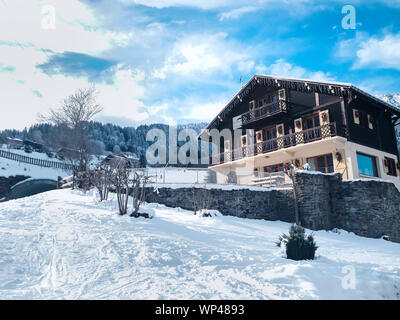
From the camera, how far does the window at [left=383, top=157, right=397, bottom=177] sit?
18359 millimetres

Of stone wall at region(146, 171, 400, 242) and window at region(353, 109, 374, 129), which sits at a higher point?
window at region(353, 109, 374, 129)

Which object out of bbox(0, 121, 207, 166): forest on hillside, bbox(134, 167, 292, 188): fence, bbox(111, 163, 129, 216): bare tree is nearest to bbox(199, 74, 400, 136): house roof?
bbox(134, 167, 292, 188): fence

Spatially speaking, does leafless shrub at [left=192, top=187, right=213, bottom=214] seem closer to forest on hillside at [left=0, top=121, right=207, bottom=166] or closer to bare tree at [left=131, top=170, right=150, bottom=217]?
bare tree at [left=131, top=170, right=150, bottom=217]

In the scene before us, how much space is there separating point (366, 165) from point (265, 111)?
782cm

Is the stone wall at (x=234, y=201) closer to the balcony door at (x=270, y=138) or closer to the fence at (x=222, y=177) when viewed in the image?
the fence at (x=222, y=177)

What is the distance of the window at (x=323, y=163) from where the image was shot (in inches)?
677

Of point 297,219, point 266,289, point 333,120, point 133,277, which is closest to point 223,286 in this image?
point 266,289

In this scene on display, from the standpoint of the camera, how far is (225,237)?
8781 mm

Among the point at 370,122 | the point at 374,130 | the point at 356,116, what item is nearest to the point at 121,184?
the point at 356,116

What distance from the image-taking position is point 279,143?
19594mm

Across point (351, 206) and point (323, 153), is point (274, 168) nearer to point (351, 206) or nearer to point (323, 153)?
point (323, 153)

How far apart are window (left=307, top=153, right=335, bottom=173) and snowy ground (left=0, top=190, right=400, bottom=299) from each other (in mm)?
11008
